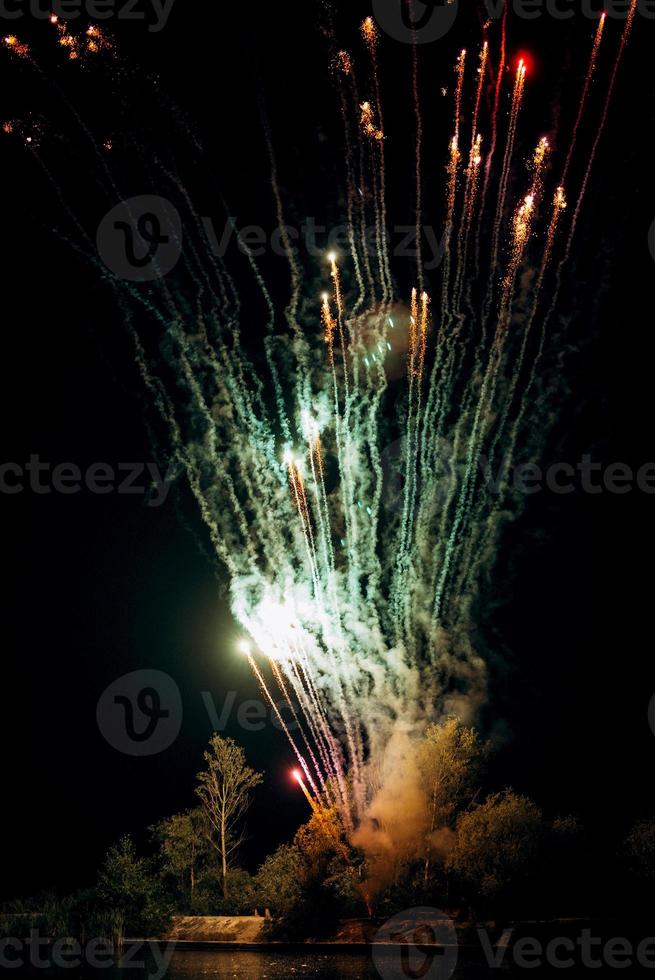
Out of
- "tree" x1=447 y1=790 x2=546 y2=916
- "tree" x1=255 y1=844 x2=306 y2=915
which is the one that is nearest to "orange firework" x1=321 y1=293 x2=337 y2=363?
"tree" x1=447 y1=790 x2=546 y2=916

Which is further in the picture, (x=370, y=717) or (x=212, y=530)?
(x=370, y=717)

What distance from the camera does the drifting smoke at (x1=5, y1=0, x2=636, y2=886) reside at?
15.7 meters

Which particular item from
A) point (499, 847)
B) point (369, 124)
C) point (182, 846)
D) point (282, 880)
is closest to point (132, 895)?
point (182, 846)

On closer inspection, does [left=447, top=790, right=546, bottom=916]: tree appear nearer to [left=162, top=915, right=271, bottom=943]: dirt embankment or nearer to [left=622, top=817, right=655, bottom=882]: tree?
[left=622, top=817, right=655, bottom=882]: tree

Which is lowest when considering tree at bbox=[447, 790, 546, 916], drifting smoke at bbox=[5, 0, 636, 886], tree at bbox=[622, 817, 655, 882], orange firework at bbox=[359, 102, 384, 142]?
tree at bbox=[622, 817, 655, 882]

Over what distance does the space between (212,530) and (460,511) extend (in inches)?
273

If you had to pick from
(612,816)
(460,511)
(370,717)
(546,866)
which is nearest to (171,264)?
(460,511)

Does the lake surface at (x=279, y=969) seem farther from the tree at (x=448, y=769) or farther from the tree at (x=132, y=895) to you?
the tree at (x=448, y=769)

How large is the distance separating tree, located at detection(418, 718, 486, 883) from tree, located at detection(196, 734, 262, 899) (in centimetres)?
1138

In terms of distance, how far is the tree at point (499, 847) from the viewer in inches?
803

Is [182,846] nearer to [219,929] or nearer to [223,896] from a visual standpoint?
[223,896]

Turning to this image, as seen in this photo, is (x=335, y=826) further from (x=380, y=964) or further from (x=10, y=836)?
(x=10, y=836)

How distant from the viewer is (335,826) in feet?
77.7

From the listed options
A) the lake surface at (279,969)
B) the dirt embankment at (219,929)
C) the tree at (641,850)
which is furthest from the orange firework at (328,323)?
the dirt embankment at (219,929)
